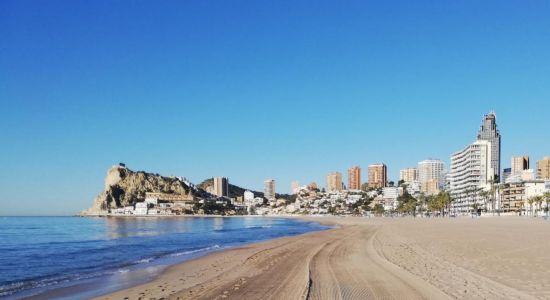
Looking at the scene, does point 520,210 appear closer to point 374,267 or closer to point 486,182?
point 486,182

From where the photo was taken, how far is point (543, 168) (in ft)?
598

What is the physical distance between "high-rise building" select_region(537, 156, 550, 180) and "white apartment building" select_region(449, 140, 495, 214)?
41.3 metres

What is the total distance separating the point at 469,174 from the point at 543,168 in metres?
54.7

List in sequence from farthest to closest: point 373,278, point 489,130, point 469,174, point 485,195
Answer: point 489,130 → point 469,174 → point 485,195 → point 373,278

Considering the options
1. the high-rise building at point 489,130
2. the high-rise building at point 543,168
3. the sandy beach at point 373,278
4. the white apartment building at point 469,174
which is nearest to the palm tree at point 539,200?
the white apartment building at point 469,174

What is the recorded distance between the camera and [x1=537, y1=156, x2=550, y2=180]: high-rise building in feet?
585

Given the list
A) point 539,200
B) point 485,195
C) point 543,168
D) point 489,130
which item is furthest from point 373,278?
point 489,130

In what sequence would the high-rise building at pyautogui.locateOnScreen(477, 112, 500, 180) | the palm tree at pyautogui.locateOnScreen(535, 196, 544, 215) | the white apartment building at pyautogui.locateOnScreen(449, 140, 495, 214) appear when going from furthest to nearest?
1. the high-rise building at pyautogui.locateOnScreen(477, 112, 500, 180)
2. the white apartment building at pyautogui.locateOnScreen(449, 140, 495, 214)
3. the palm tree at pyautogui.locateOnScreen(535, 196, 544, 215)

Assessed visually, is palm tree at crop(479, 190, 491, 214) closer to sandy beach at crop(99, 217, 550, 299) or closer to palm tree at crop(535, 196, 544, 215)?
palm tree at crop(535, 196, 544, 215)

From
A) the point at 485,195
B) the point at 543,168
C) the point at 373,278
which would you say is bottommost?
the point at 485,195

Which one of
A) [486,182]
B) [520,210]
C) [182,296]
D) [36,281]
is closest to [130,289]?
[182,296]

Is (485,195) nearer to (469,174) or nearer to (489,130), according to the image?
(469,174)

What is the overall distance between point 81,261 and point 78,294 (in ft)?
31.9

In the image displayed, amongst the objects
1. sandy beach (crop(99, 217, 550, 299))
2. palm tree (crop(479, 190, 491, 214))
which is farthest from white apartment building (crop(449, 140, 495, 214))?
sandy beach (crop(99, 217, 550, 299))
